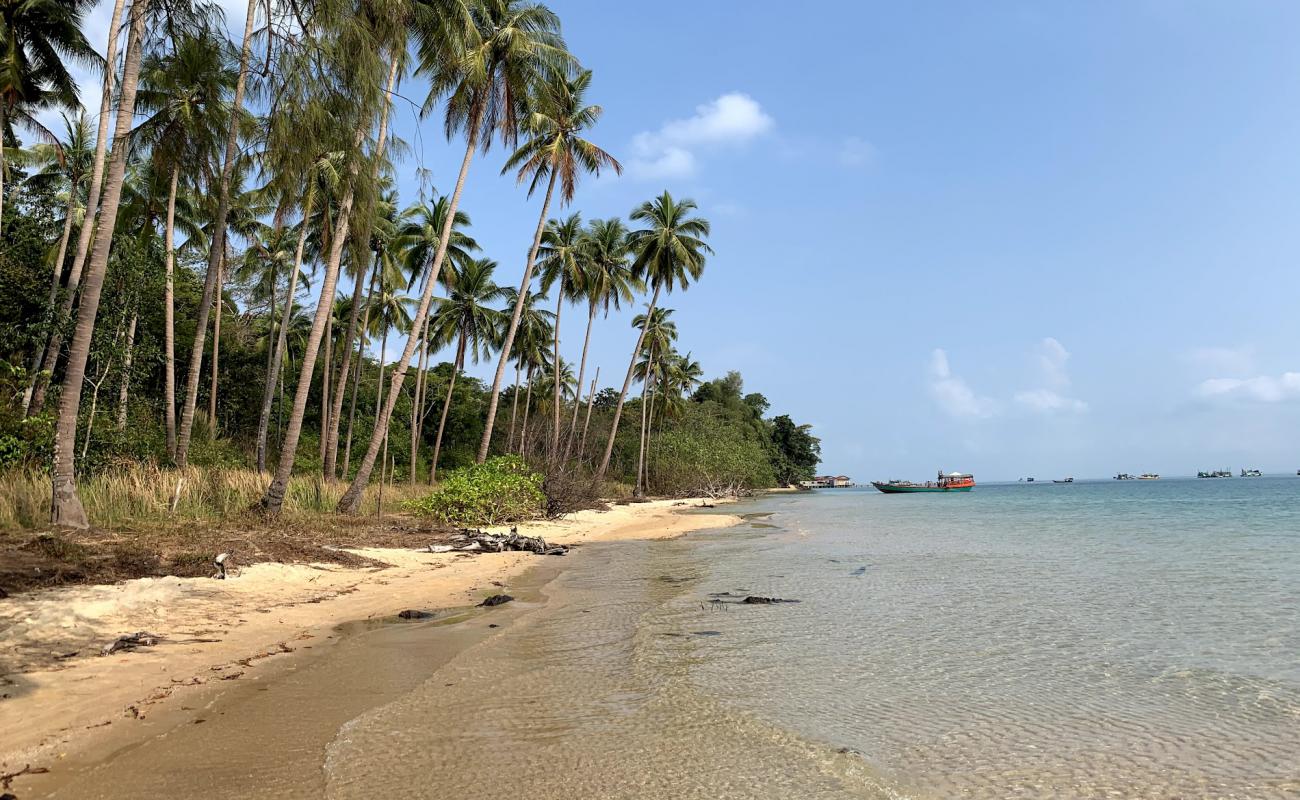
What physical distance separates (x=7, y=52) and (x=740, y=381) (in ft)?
263

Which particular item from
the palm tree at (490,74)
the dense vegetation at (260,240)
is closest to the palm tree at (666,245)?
the dense vegetation at (260,240)

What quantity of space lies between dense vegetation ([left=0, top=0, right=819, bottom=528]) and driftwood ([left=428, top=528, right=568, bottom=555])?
8.57ft

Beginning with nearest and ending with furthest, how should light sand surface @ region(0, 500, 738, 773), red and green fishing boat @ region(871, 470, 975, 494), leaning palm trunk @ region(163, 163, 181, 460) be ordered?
light sand surface @ region(0, 500, 738, 773), leaning palm trunk @ region(163, 163, 181, 460), red and green fishing boat @ region(871, 470, 975, 494)

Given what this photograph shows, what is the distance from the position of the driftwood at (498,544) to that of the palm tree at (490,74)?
4185 mm

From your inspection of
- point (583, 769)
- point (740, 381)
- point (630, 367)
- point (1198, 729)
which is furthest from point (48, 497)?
point (740, 381)

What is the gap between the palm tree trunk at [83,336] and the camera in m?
9.32

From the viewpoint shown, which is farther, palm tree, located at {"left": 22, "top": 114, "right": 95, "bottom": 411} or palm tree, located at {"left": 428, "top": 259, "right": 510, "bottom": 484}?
palm tree, located at {"left": 428, "top": 259, "right": 510, "bottom": 484}

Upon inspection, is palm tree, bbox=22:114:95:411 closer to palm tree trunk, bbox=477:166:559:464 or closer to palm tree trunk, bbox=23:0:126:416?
palm tree trunk, bbox=23:0:126:416

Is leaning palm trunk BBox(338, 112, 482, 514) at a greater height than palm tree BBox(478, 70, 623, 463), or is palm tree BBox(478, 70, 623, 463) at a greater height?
palm tree BBox(478, 70, 623, 463)

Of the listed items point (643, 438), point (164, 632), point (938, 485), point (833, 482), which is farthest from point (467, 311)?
point (833, 482)

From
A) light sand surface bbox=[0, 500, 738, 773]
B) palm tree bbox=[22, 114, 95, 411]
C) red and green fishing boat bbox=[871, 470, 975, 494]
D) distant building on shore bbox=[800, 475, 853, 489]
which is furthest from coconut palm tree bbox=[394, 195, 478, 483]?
distant building on shore bbox=[800, 475, 853, 489]

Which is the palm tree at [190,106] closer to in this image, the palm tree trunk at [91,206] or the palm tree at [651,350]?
the palm tree trunk at [91,206]

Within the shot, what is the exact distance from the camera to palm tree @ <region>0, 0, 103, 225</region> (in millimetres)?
14898

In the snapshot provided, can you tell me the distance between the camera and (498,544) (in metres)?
13.8
